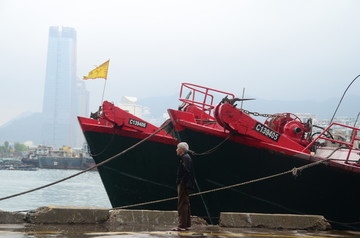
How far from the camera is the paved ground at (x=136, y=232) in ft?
26.6

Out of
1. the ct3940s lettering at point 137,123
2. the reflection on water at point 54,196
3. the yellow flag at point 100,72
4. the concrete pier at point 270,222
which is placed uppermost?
the yellow flag at point 100,72

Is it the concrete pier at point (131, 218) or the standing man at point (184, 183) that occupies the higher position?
the standing man at point (184, 183)

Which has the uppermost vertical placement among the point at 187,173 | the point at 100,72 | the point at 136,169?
the point at 100,72

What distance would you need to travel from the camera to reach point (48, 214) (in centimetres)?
938

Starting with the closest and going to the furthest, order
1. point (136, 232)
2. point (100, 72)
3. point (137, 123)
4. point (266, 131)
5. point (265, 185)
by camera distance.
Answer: point (136, 232) → point (266, 131) → point (265, 185) → point (137, 123) → point (100, 72)

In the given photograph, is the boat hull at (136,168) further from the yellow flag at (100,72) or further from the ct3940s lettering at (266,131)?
the ct3940s lettering at (266,131)

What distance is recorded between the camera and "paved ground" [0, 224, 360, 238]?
8.10 meters

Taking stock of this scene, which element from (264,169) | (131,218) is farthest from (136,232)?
(264,169)

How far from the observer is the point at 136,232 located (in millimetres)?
8617

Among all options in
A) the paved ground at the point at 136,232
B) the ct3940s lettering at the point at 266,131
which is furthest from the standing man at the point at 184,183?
the ct3940s lettering at the point at 266,131

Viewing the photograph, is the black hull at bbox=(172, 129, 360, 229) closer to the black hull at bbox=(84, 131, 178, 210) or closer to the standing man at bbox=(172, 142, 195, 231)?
the black hull at bbox=(84, 131, 178, 210)

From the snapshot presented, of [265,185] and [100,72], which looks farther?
[100,72]

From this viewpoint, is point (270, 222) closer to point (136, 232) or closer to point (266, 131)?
point (136, 232)

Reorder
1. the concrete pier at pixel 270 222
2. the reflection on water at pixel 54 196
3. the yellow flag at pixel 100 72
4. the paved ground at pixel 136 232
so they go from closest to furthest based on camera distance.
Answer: the paved ground at pixel 136 232 → the concrete pier at pixel 270 222 → the yellow flag at pixel 100 72 → the reflection on water at pixel 54 196
